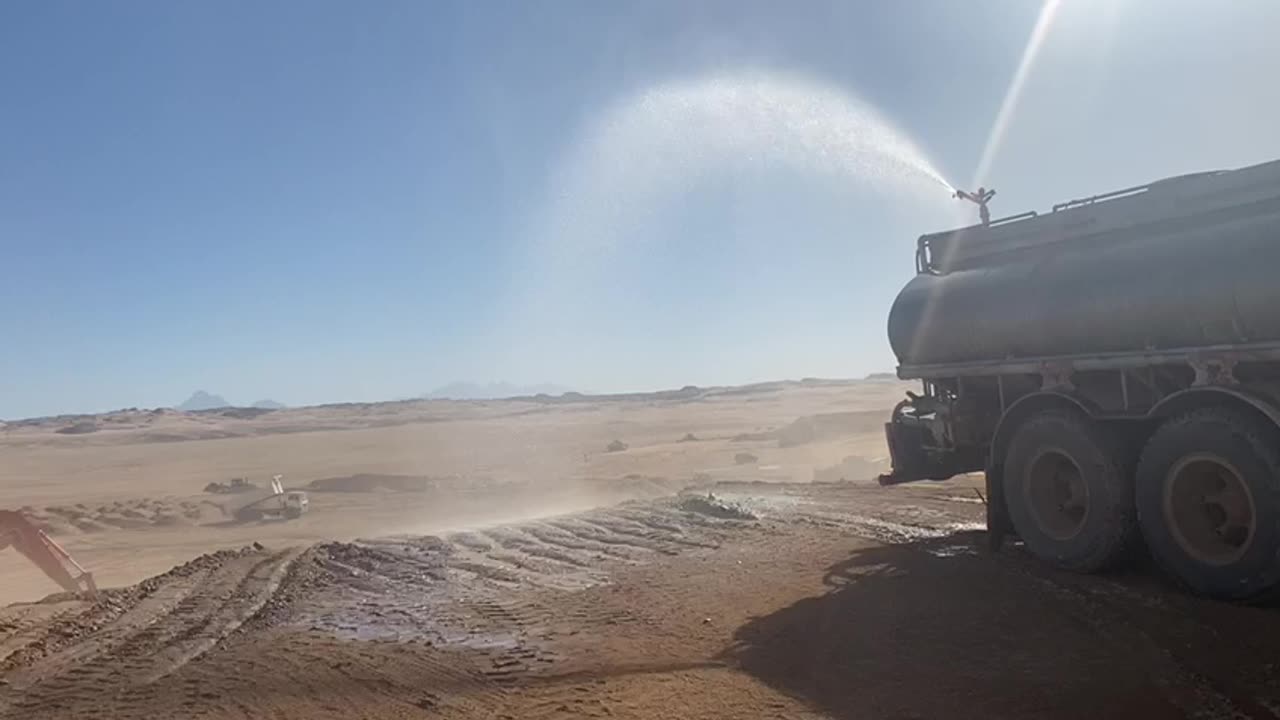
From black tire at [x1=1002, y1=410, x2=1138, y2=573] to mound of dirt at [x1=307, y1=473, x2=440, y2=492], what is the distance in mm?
21228

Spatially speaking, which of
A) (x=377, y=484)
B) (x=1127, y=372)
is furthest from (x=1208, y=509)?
(x=377, y=484)

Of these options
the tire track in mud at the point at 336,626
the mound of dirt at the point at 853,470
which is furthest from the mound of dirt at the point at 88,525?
the mound of dirt at the point at 853,470

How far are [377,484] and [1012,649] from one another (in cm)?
2535

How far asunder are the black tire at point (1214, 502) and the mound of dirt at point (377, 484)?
22804 millimetres

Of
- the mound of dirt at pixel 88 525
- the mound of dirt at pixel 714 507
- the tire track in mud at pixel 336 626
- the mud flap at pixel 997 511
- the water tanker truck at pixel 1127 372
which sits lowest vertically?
the mound of dirt at pixel 88 525

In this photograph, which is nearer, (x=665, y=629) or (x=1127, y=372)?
(x=665, y=629)

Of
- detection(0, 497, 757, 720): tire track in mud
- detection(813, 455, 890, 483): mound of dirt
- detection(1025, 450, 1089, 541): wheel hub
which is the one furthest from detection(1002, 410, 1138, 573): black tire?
detection(813, 455, 890, 483): mound of dirt

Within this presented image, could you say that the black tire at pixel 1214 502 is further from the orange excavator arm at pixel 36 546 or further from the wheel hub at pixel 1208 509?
the orange excavator arm at pixel 36 546

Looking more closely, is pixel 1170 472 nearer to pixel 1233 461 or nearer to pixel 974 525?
pixel 1233 461

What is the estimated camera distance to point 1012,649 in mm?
6309

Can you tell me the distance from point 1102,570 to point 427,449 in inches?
1673

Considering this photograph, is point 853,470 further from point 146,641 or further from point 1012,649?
point 146,641

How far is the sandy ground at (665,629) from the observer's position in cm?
579

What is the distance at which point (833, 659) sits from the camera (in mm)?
6406
